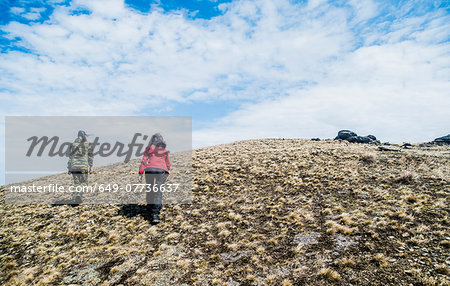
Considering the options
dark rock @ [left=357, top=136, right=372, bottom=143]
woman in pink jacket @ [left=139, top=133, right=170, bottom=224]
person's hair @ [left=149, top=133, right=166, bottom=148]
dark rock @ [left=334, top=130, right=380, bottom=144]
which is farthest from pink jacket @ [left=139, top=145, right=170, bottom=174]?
dark rock @ [left=357, top=136, right=372, bottom=143]

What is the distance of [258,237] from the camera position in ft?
29.6

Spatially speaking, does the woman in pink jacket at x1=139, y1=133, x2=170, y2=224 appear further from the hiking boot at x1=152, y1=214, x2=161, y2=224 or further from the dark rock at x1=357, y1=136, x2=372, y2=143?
the dark rock at x1=357, y1=136, x2=372, y2=143

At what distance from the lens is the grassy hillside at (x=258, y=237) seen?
22.2ft

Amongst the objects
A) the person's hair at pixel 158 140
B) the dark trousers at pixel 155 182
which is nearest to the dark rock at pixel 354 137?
the person's hair at pixel 158 140

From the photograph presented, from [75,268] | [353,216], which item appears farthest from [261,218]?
[75,268]

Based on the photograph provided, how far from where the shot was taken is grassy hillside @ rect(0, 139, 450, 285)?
677 cm

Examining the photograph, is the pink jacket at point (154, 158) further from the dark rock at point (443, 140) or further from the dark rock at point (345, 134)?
the dark rock at point (443, 140)

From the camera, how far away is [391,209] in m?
10.1

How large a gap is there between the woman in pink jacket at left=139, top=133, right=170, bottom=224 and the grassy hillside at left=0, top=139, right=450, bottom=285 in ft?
3.41

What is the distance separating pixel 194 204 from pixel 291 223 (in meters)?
5.67

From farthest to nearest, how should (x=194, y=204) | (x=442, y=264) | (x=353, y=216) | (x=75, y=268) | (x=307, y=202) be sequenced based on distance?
(x=194, y=204) → (x=307, y=202) → (x=353, y=216) → (x=75, y=268) → (x=442, y=264)

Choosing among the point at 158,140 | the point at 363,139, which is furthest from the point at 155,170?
the point at 363,139

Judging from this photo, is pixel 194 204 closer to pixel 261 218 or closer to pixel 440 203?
pixel 261 218

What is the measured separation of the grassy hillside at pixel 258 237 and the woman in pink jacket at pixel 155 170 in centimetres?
104
